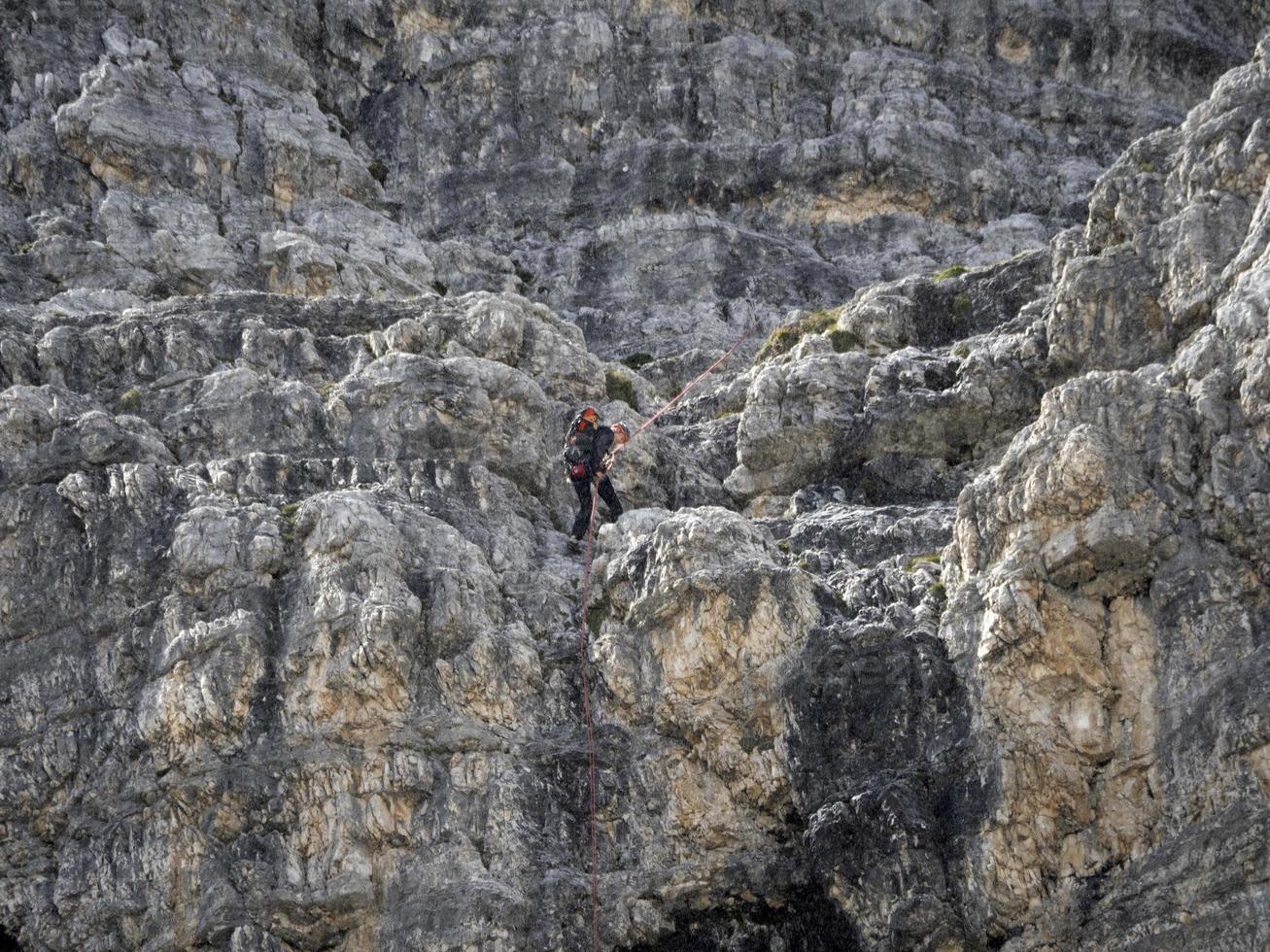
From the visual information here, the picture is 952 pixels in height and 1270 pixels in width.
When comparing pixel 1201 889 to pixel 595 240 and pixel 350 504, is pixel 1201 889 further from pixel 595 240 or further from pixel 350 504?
pixel 595 240

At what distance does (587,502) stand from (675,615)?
4960 mm

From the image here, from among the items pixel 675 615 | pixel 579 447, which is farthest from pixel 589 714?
pixel 579 447

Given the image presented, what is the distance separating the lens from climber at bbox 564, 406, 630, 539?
35.3 meters

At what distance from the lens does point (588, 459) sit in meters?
35.3

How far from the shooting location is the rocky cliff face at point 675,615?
1099 inches

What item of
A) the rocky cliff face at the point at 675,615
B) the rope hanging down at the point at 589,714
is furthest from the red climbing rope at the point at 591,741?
the rocky cliff face at the point at 675,615

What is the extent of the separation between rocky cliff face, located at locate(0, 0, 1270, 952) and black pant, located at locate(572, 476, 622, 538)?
634 millimetres

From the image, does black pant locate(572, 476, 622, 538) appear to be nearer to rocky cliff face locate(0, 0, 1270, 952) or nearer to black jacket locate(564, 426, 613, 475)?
black jacket locate(564, 426, 613, 475)

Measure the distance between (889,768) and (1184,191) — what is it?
1333 centimetres

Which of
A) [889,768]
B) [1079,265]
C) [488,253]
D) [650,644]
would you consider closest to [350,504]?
[650,644]

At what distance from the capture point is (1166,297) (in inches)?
1344

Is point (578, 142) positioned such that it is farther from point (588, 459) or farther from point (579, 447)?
point (588, 459)

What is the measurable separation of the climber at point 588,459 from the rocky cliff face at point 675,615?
2.84 feet

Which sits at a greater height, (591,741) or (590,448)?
(590,448)
